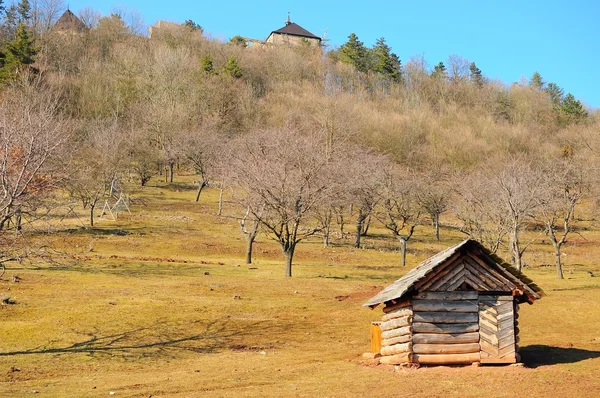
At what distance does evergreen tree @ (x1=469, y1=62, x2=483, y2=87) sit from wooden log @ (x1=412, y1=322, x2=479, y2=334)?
127088mm

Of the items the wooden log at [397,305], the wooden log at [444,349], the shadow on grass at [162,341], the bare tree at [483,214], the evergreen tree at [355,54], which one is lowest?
the shadow on grass at [162,341]

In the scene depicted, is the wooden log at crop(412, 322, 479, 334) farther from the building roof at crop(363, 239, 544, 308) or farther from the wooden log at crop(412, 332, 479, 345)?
the building roof at crop(363, 239, 544, 308)

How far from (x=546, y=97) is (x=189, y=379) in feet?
420

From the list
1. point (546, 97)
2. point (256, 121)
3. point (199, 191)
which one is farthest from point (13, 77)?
point (546, 97)

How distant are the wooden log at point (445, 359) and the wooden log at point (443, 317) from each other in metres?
1.08

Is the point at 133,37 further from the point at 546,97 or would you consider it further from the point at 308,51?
the point at 546,97

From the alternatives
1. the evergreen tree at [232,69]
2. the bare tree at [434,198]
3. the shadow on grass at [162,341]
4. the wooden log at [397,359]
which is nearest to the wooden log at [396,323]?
the wooden log at [397,359]

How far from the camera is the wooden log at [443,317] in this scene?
20.8m

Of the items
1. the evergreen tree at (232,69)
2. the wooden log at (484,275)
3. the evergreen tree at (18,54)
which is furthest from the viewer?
the evergreen tree at (232,69)

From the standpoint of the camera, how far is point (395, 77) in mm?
141250

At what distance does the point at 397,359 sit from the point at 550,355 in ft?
20.2

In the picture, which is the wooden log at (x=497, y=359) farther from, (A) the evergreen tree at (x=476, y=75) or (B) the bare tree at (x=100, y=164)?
(A) the evergreen tree at (x=476, y=75)

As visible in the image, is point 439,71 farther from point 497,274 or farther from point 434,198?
point 497,274

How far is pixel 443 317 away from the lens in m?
20.9
